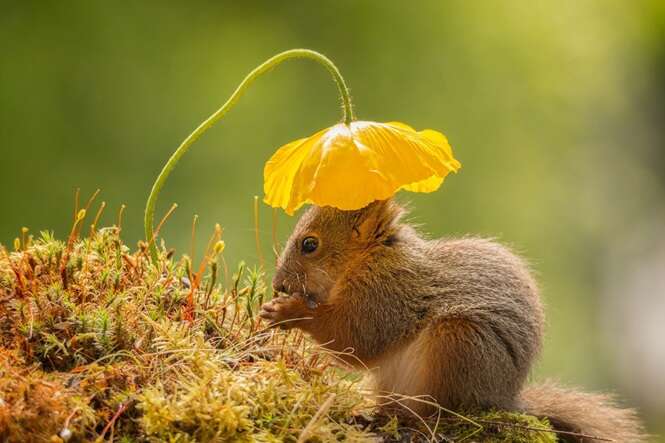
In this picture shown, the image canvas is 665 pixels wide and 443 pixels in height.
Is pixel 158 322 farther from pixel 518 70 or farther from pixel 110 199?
pixel 518 70

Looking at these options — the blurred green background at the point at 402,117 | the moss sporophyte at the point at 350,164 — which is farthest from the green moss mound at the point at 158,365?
the blurred green background at the point at 402,117

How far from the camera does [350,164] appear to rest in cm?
268

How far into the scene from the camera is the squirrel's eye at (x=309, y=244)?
133 inches

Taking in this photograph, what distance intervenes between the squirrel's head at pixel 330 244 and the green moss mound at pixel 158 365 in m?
0.17

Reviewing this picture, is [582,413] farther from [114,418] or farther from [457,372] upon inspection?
[114,418]

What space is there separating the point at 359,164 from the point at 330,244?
0.79 m

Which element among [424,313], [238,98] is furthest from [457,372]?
[238,98]

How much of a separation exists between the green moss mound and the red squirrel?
4.3 inches

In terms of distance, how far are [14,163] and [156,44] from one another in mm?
1586

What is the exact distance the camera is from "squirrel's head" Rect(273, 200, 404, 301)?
3359mm

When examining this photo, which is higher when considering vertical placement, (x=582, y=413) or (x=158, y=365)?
(x=582, y=413)

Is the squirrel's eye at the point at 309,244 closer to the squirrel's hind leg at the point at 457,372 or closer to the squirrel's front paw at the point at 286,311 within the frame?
the squirrel's front paw at the point at 286,311

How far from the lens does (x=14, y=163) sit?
696 centimetres

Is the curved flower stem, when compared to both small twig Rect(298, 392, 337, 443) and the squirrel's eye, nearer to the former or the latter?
the squirrel's eye
